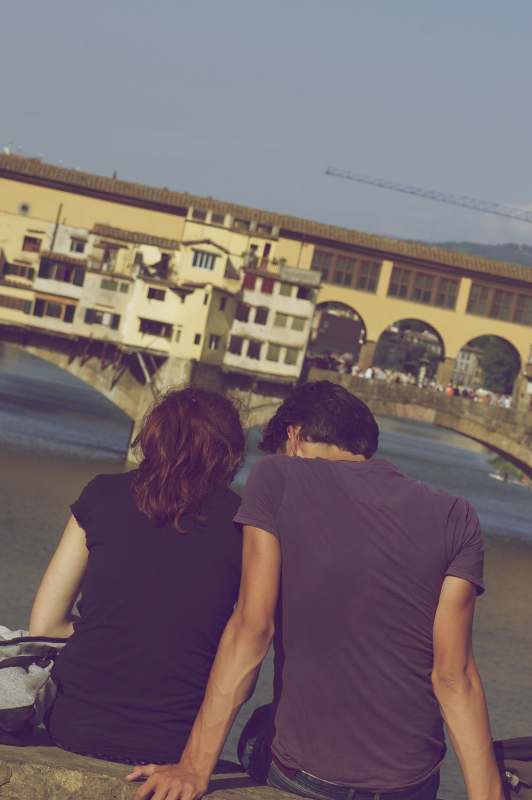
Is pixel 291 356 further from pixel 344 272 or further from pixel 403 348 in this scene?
pixel 403 348

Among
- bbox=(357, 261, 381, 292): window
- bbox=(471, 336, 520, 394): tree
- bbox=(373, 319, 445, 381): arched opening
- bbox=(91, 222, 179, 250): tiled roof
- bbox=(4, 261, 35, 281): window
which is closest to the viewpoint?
bbox=(91, 222, 179, 250): tiled roof

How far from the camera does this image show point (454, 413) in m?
36.8

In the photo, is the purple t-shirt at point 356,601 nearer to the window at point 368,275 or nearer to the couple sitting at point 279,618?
the couple sitting at point 279,618

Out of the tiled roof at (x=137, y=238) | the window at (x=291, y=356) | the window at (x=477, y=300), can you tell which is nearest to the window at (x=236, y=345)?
the window at (x=291, y=356)

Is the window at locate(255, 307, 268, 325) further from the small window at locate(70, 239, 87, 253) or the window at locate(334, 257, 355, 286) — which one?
the window at locate(334, 257, 355, 286)

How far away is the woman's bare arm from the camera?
2756 mm

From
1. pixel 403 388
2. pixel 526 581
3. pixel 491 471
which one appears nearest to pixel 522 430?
pixel 403 388

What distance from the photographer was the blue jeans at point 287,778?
2516 millimetres

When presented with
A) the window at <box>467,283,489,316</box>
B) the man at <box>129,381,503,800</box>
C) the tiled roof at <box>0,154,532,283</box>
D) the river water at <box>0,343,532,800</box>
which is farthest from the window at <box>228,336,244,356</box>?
the man at <box>129,381,503,800</box>

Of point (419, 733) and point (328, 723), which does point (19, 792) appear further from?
point (419, 733)

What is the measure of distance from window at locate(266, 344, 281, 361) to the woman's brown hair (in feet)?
115

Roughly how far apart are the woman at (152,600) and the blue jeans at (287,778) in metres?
0.19

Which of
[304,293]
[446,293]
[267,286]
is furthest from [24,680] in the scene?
[446,293]

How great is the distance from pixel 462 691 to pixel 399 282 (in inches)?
1671
